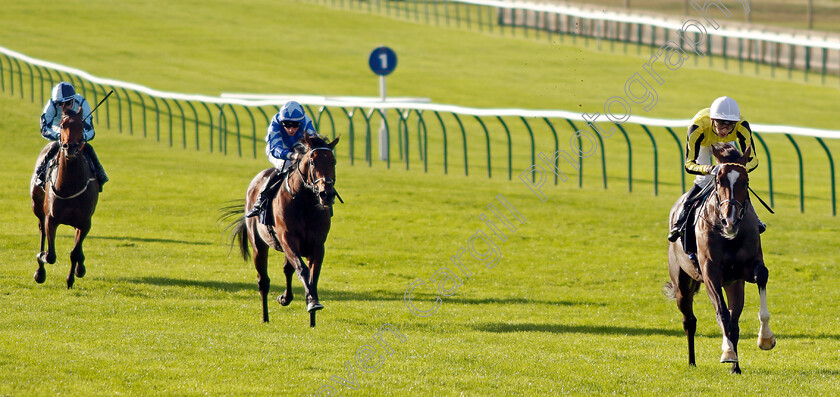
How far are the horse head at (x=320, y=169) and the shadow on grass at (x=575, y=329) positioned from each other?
75.9 inches

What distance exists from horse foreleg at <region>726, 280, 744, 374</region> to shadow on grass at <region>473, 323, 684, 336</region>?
2212 millimetres

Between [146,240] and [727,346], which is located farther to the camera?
[146,240]

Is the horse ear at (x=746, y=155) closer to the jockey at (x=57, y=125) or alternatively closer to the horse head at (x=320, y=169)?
the horse head at (x=320, y=169)

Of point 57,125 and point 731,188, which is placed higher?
point 57,125

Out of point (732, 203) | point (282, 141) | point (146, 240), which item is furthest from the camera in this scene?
point (146, 240)

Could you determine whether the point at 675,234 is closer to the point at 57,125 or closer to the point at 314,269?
the point at 314,269

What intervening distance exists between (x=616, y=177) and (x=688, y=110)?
10623 millimetres

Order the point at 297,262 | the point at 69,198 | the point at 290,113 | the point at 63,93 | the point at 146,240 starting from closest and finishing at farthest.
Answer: the point at 297,262 < the point at 290,113 < the point at 69,198 < the point at 63,93 < the point at 146,240

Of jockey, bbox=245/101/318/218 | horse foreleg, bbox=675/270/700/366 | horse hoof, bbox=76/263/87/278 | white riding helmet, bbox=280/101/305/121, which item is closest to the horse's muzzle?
jockey, bbox=245/101/318/218

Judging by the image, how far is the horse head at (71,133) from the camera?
968 cm

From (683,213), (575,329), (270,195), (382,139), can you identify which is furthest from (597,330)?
(382,139)

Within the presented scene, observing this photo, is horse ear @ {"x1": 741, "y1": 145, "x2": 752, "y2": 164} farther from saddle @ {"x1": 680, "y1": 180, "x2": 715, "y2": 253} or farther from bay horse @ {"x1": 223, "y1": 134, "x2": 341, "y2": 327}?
bay horse @ {"x1": 223, "y1": 134, "x2": 341, "y2": 327}

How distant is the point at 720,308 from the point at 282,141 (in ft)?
13.2

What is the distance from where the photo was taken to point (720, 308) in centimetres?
682
